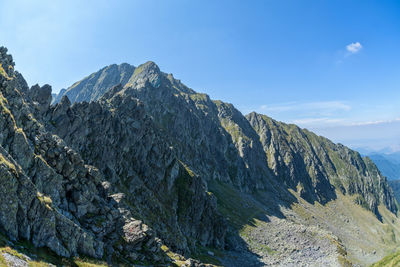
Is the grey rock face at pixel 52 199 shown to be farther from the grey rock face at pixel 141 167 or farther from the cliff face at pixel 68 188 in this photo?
the grey rock face at pixel 141 167

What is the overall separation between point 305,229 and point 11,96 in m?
127

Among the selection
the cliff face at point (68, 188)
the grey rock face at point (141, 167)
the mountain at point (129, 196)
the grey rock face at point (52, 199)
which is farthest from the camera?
the grey rock face at point (141, 167)

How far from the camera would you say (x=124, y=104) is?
105250 millimetres

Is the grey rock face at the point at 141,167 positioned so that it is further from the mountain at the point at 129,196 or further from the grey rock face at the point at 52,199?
the grey rock face at the point at 52,199

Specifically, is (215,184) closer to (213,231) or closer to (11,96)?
(213,231)

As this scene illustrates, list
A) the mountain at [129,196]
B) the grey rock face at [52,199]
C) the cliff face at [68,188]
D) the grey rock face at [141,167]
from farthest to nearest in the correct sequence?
the grey rock face at [141,167] → the mountain at [129,196] → the cliff face at [68,188] → the grey rock face at [52,199]

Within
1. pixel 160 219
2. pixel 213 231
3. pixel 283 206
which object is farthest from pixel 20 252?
pixel 283 206

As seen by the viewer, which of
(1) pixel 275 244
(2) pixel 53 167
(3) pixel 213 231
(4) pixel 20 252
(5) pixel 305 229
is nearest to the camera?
(4) pixel 20 252

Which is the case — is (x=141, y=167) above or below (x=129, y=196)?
above

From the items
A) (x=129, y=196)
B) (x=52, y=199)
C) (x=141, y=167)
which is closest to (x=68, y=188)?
(x=52, y=199)

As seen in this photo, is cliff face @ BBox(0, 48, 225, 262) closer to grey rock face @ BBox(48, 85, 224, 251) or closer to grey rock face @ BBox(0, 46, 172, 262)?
grey rock face @ BBox(0, 46, 172, 262)

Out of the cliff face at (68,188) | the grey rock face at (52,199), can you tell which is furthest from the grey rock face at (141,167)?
the grey rock face at (52,199)

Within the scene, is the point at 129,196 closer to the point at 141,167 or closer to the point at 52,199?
the point at 141,167

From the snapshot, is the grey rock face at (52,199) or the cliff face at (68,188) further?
the cliff face at (68,188)
